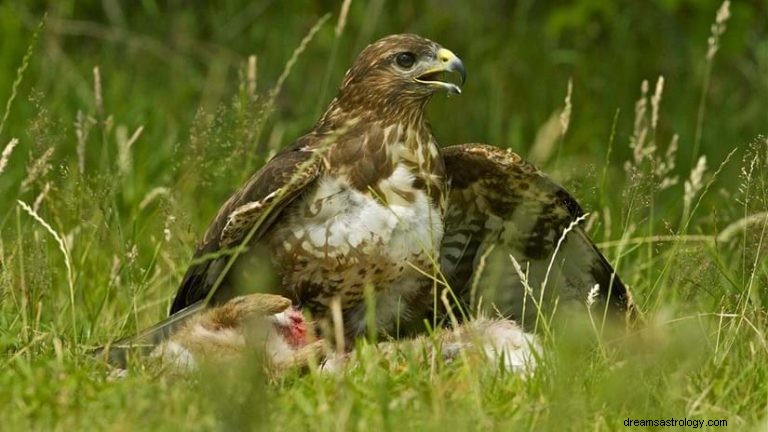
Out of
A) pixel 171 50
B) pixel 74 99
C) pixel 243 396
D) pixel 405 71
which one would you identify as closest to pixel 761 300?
pixel 405 71

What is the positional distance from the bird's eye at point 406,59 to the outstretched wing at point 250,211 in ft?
1.32

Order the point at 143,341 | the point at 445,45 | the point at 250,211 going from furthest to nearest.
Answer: the point at 445,45 < the point at 250,211 < the point at 143,341

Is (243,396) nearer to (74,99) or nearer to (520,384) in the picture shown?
(520,384)

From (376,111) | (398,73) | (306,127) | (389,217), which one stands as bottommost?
(306,127)

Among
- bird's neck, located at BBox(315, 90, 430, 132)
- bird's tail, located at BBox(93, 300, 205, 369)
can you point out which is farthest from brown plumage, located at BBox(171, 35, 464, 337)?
bird's tail, located at BBox(93, 300, 205, 369)

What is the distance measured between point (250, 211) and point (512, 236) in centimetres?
107

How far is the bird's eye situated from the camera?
6418 mm

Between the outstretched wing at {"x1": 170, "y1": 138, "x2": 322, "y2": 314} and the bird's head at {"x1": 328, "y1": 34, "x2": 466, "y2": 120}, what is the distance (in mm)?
253

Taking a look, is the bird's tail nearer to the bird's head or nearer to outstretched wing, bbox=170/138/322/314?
outstretched wing, bbox=170/138/322/314

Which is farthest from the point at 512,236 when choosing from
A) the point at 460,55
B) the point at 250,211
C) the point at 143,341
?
the point at 460,55

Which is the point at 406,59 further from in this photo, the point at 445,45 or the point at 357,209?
the point at 445,45

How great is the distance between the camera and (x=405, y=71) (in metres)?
6.40

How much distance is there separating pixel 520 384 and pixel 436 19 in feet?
16.7

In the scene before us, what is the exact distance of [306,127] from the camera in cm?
907
